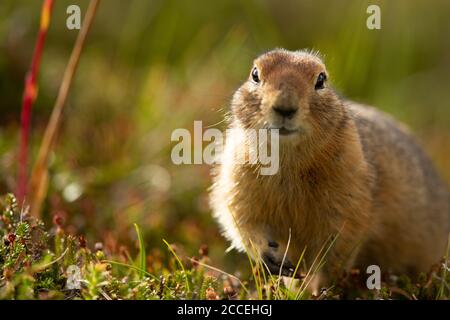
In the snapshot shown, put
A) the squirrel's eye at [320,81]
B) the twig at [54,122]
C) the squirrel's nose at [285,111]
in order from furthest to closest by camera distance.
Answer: the twig at [54,122] < the squirrel's eye at [320,81] < the squirrel's nose at [285,111]

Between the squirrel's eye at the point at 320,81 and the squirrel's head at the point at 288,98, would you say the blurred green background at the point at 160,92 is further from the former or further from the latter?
the squirrel's eye at the point at 320,81

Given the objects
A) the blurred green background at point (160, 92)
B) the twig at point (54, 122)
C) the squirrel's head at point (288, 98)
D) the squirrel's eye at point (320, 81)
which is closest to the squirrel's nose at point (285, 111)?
the squirrel's head at point (288, 98)

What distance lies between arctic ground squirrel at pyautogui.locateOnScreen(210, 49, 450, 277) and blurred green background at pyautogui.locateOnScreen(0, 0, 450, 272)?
671 millimetres

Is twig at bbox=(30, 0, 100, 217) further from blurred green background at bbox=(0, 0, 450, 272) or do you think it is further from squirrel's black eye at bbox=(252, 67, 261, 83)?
squirrel's black eye at bbox=(252, 67, 261, 83)

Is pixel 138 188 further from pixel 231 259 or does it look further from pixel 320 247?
pixel 320 247

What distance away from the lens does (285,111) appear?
4.14 meters

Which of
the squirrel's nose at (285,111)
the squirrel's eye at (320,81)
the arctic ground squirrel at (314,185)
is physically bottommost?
the arctic ground squirrel at (314,185)

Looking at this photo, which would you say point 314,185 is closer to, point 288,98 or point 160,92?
point 288,98

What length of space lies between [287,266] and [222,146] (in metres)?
1.32

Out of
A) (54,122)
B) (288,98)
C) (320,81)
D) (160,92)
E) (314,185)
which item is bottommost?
(314,185)

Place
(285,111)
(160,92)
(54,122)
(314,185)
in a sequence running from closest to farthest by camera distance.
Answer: (285,111) → (314,185) → (54,122) → (160,92)

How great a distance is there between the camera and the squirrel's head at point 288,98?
4164 mm

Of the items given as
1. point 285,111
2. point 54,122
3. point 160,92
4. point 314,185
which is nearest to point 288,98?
point 285,111

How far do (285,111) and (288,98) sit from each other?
0.08 meters
